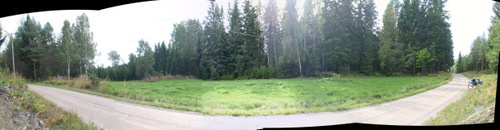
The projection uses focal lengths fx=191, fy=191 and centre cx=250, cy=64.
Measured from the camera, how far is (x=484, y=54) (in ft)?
8.14

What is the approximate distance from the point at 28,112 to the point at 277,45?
2.94 metres

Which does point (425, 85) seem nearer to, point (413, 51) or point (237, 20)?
point (413, 51)

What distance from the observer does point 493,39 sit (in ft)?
7.87

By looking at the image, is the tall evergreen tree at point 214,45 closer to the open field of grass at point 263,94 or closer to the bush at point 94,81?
the open field of grass at point 263,94

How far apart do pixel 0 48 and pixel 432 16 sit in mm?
5031

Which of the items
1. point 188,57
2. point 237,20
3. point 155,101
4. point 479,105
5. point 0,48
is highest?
point 237,20

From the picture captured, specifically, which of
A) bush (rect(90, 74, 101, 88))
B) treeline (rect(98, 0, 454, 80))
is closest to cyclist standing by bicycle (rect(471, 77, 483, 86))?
treeline (rect(98, 0, 454, 80))

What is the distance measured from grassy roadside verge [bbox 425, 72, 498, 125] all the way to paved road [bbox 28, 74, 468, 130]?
0.07m

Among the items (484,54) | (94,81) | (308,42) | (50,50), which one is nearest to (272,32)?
(308,42)

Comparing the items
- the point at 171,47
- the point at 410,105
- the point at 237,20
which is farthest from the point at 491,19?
the point at 171,47

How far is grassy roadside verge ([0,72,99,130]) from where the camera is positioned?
2111mm

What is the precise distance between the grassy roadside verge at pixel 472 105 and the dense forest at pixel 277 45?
10.2 inches

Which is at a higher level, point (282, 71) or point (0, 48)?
point (0, 48)

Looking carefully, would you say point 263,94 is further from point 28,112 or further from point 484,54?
point 484,54
